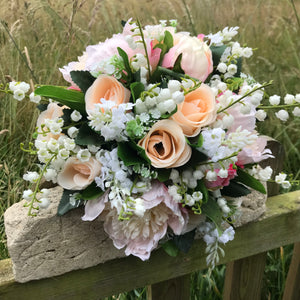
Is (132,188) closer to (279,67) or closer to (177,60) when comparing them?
(177,60)

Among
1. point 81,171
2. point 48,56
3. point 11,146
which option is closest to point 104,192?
point 81,171

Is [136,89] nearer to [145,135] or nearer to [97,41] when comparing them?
[145,135]

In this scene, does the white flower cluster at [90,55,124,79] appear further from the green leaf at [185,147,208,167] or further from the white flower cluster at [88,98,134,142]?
the green leaf at [185,147,208,167]

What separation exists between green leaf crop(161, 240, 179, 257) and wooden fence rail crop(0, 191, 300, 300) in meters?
0.12

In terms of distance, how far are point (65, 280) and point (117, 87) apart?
0.44 m

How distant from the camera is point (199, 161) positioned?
697mm

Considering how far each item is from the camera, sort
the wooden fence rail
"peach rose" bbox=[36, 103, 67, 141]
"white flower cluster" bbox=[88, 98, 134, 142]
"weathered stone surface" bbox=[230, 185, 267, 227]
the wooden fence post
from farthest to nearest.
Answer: the wooden fence post < "weathered stone surface" bbox=[230, 185, 267, 227] < the wooden fence rail < "peach rose" bbox=[36, 103, 67, 141] < "white flower cluster" bbox=[88, 98, 134, 142]

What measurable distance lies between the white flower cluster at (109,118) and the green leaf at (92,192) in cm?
11

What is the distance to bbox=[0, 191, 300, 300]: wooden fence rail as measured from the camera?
844 millimetres

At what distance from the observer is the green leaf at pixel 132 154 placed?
0.66 meters

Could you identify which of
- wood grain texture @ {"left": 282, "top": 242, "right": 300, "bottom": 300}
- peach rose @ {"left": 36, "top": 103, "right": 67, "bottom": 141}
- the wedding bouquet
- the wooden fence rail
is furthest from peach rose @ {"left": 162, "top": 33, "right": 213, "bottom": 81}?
wood grain texture @ {"left": 282, "top": 242, "right": 300, "bottom": 300}

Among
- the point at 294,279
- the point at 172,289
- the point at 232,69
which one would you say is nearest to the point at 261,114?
the point at 232,69

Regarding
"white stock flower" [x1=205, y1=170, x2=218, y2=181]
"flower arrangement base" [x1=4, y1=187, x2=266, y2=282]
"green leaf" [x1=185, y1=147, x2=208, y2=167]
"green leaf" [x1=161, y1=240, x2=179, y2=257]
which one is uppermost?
"green leaf" [x1=185, y1=147, x2=208, y2=167]

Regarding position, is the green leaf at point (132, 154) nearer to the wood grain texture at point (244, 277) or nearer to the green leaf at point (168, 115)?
the green leaf at point (168, 115)
